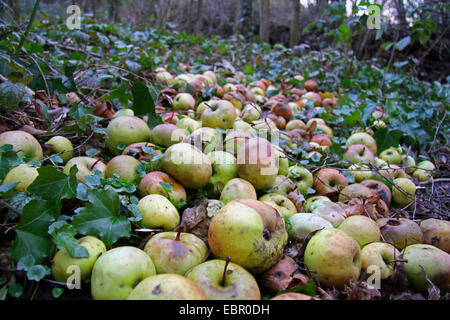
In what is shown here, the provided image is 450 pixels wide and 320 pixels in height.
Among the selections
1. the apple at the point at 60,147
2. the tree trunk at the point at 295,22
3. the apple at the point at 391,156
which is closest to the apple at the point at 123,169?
the apple at the point at 60,147

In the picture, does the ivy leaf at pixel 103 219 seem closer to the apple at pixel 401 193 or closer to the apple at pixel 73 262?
the apple at pixel 73 262

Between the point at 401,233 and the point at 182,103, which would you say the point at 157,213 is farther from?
the point at 182,103

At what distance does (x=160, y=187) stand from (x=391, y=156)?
272 cm

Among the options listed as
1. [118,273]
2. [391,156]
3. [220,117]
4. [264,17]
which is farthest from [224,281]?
[264,17]

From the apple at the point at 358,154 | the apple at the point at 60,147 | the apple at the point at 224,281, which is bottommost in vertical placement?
the apple at the point at 224,281

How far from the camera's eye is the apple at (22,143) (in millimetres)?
1892

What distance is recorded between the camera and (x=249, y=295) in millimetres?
1327

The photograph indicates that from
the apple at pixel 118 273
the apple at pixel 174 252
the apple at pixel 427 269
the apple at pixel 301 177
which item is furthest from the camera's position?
the apple at pixel 301 177

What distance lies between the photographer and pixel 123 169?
203 centimetres

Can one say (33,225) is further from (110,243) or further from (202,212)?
(202,212)

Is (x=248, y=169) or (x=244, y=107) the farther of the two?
(x=244, y=107)

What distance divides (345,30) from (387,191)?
12.5 feet

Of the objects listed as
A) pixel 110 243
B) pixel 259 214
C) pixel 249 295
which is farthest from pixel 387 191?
pixel 110 243

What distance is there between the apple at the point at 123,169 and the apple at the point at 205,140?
53 centimetres
